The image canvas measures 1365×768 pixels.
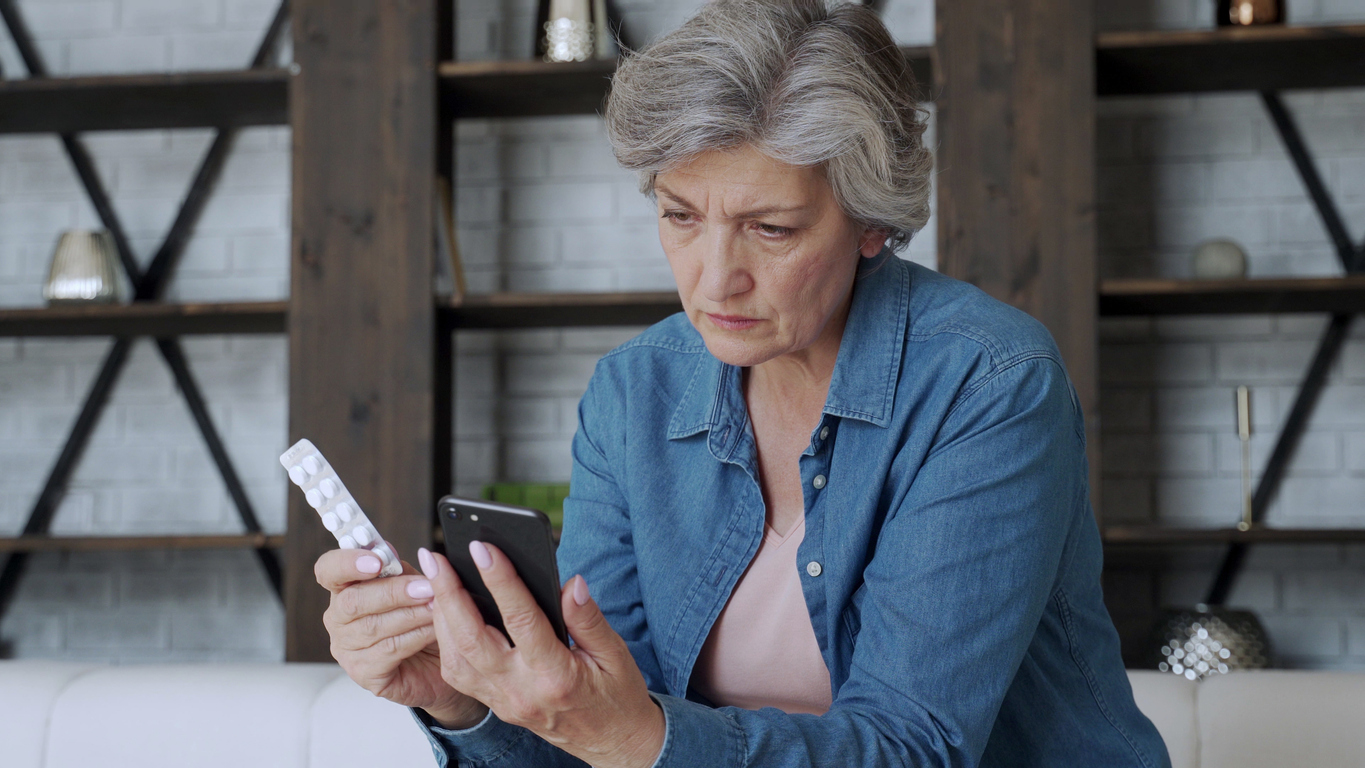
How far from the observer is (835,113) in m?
1.05

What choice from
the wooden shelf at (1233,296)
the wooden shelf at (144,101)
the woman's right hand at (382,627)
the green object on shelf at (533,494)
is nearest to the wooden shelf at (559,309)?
the green object on shelf at (533,494)

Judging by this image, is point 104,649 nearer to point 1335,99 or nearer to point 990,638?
point 990,638

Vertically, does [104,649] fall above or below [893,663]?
below

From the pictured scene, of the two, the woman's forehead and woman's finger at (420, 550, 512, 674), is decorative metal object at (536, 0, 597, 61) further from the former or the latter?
woman's finger at (420, 550, 512, 674)

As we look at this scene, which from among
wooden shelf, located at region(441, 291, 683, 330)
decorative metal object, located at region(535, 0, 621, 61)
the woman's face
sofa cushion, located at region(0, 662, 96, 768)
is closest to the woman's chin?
the woman's face

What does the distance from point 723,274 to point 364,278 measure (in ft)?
5.36

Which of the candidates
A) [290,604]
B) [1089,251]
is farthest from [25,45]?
[1089,251]

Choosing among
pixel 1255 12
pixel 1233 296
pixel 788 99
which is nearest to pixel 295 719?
pixel 788 99

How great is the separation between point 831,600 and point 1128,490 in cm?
188

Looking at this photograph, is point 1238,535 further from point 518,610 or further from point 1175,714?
point 518,610

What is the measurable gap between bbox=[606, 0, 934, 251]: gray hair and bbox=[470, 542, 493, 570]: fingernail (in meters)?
0.43

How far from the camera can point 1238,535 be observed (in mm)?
2383

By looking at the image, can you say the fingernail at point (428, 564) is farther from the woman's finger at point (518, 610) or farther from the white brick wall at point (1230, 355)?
the white brick wall at point (1230, 355)

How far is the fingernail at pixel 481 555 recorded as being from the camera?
2.70 ft
